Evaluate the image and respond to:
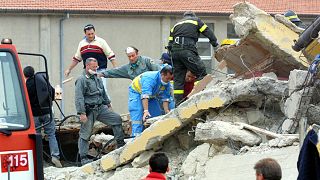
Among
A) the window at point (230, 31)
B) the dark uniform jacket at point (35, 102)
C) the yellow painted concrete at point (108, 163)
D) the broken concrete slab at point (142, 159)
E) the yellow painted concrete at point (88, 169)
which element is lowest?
the window at point (230, 31)

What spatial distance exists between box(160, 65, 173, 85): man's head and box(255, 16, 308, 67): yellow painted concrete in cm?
158

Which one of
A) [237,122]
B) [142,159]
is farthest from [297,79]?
[142,159]

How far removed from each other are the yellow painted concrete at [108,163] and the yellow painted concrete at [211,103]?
1.63 metres

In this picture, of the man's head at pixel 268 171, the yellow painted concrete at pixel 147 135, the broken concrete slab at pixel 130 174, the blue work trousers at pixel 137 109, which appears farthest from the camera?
the blue work trousers at pixel 137 109

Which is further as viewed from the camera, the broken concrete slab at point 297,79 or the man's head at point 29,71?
the man's head at point 29,71

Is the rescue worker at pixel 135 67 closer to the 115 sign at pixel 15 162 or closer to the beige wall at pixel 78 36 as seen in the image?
the 115 sign at pixel 15 162

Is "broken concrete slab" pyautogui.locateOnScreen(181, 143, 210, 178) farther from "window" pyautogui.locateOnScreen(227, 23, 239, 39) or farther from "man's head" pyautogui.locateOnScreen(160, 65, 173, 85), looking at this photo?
"window" pyautogui.locateOnScreen(227, 23, 239, 39)

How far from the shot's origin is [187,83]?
14422 mm

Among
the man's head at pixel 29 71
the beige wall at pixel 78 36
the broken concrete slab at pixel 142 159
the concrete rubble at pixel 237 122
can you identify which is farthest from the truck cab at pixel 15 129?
the beige wall at pixel 78 36

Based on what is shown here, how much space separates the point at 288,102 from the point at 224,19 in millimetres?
15848

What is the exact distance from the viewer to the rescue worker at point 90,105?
13.8 meters

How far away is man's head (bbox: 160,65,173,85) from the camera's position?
43.7 ft

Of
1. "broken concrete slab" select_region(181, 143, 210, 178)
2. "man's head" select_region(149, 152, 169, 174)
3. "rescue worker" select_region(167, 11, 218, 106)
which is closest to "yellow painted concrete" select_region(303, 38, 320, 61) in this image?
"broken concrete slab" select_region(181, 143, 210, 178)

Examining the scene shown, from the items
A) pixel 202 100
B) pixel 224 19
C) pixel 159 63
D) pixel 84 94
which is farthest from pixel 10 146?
pixel 224 19
